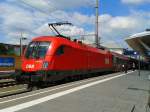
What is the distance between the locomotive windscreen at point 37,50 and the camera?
71.9 feet

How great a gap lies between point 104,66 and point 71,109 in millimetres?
27510

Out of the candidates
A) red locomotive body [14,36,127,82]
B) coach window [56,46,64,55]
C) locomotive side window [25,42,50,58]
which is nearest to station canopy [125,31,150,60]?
red locomotive body [14,36,127,82]

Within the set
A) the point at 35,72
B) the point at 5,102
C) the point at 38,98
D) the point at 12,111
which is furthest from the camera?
the point at 35,72

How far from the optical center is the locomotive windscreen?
21906 millimetres

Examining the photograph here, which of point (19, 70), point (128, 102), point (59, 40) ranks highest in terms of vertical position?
point (59, 40)

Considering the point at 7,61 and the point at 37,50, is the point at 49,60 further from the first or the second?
the point at 7,61

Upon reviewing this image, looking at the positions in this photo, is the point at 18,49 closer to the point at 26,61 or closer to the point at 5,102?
the point at 26,61

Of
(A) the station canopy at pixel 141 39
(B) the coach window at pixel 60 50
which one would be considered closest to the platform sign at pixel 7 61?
(A) the station canopy at pixel 141 39

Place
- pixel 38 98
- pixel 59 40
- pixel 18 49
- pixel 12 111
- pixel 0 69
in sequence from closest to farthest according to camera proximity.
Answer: pixel 12 111
pixel 38 98
pixel 59 40
pixel 0 69
pixel 18 49

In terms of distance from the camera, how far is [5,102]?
1205 centimetres

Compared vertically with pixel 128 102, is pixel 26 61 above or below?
above

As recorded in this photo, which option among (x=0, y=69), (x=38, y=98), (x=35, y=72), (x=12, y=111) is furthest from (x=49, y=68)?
(x=0, y=69)

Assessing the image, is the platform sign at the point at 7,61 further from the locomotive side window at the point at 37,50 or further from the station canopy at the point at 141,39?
the locomotive side window at the point at 37,50

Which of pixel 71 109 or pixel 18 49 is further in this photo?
pixel 18 49
